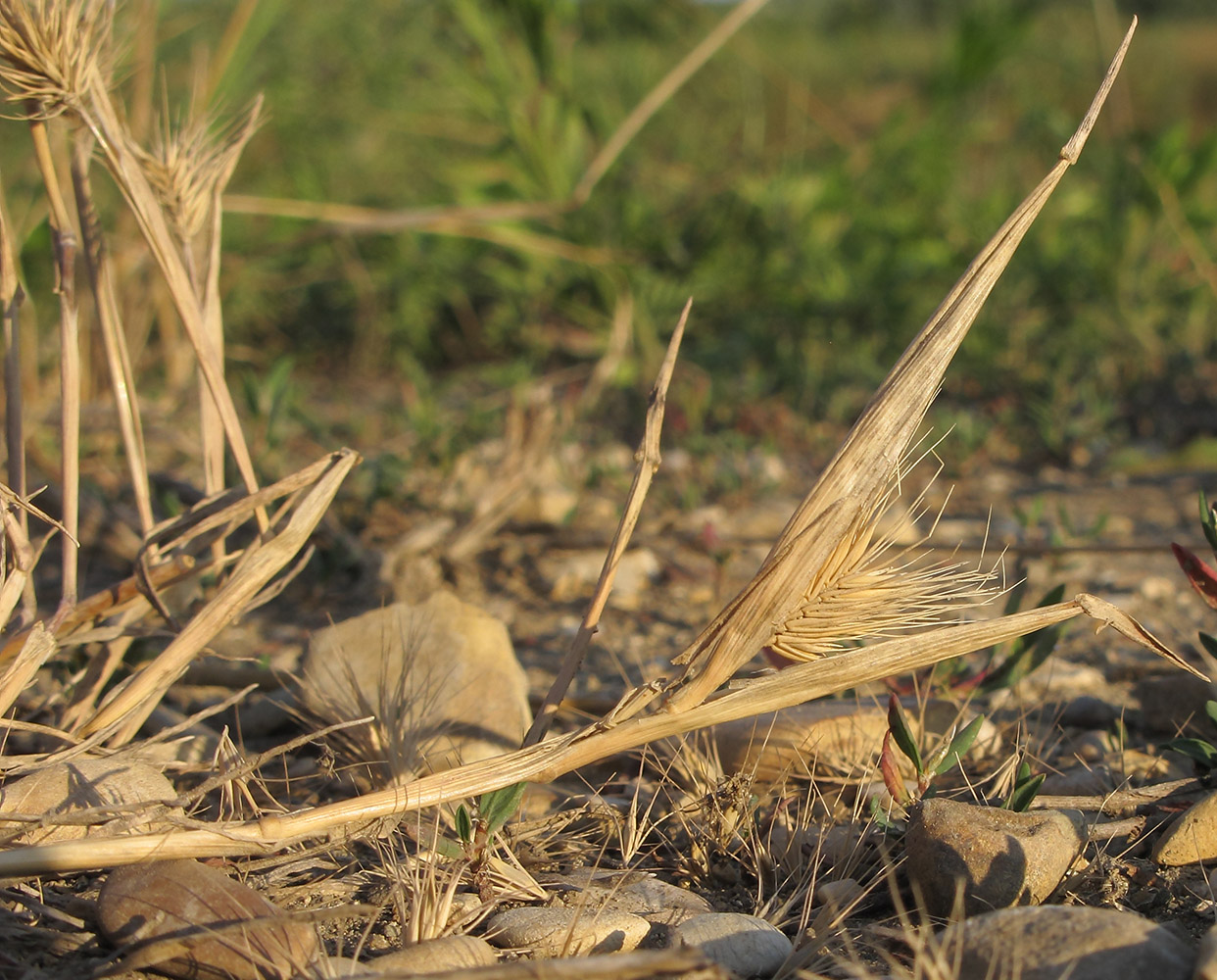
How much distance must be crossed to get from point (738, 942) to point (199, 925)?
508 mm

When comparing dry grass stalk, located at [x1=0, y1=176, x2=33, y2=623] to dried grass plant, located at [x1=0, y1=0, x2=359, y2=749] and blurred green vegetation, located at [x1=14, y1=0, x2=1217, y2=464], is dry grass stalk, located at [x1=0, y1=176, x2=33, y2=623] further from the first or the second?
blurred green vegetation, located at [x1=14, y1=0, x2=1217, y2=464]

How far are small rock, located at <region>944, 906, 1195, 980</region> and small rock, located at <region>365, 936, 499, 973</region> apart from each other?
1.38ft

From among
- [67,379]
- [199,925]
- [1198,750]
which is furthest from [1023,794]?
[67,379]

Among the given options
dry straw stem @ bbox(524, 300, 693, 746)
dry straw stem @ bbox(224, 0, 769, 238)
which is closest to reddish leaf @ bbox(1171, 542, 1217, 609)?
dry straw stem @ bbox(524, 300, 693, 746)

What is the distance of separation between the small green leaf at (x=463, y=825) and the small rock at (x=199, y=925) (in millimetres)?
182

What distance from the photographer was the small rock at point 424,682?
4.57 feet

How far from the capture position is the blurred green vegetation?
3.18 m

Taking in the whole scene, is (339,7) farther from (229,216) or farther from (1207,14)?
(1207,14)

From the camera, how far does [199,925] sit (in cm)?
101

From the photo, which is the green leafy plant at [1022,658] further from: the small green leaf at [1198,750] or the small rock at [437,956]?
the small rock at [437,956]

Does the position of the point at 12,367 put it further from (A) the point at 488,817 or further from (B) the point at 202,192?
(A) the point at 488,817

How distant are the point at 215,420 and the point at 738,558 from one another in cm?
119

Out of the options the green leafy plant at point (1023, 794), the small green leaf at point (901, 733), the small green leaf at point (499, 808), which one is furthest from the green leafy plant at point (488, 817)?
the green leafy plant at point (1023, 794)

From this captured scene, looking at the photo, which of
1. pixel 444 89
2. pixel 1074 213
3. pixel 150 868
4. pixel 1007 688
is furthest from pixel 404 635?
pixel 1074 213
